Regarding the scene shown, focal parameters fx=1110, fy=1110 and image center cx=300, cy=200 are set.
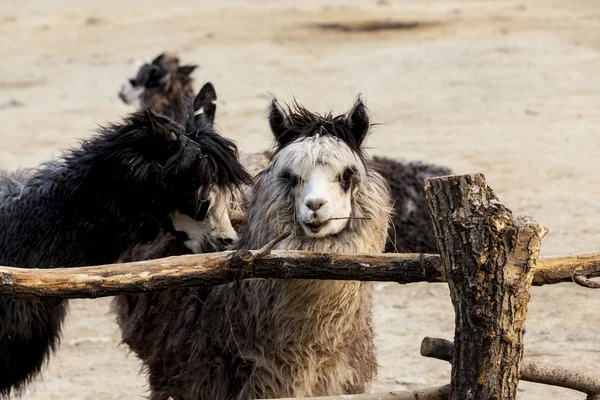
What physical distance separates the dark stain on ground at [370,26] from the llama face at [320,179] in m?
15.8

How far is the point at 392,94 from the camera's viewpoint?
1620cm

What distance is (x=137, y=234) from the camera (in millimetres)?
5746

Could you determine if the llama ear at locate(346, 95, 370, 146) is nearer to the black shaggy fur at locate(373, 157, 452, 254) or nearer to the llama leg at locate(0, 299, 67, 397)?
the llama leg at locate(0, 299, 67, 397)

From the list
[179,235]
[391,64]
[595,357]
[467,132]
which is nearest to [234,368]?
[179,235]

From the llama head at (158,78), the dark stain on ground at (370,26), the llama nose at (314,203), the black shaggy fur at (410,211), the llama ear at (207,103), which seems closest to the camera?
the llama nose at (314,203)

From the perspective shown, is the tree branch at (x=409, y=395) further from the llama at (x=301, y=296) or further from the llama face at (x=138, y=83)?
the llama face at (x=138, y=83)

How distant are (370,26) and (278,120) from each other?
52.7 feet

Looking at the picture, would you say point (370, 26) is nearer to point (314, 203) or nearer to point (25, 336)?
point (25, 336)

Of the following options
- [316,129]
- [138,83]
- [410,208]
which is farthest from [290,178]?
[138,83]

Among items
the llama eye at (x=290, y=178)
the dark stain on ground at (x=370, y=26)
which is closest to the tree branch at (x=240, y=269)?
the llama eye at (x=290, y=178)

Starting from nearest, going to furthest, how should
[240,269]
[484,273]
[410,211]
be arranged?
[484,273] → [240,269] → [410,211]

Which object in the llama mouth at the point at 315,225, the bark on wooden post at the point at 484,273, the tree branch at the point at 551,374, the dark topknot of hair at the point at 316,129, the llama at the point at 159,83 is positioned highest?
the llama at the point at 159,83

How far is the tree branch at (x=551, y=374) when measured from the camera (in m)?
4.35

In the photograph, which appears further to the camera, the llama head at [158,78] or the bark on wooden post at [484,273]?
the llama head at [158,78]
